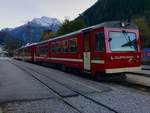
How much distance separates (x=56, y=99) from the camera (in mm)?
10648

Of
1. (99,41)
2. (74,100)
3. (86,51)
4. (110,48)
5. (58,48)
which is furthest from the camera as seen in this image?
(58,48)

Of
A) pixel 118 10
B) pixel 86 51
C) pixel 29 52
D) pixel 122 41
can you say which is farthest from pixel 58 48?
pixel 118 10

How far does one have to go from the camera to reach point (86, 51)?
17125mm

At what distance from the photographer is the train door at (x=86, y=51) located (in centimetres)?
1664

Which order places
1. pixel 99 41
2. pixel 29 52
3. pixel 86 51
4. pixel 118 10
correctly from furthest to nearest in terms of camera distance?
pixel 118 10, pixel 29 52, pixel 86 51, pixel 99 41

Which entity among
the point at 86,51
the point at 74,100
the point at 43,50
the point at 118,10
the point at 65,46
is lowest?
the point at 74,100

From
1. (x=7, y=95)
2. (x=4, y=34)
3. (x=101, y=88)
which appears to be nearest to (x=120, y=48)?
(x=101, y=88)

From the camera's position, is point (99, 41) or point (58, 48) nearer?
point (99, 41)

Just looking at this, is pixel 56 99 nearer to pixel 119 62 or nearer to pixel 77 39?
pixel 119 62

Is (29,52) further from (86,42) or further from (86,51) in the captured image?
(86,51)

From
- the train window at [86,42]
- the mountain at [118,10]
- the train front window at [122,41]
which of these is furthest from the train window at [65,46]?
the mountain at [118,10]

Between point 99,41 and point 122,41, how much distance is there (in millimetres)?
1192

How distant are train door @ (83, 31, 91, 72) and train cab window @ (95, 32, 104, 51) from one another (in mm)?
1013

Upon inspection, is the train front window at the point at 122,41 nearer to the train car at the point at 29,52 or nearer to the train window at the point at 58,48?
the train window at the point at 58,48
